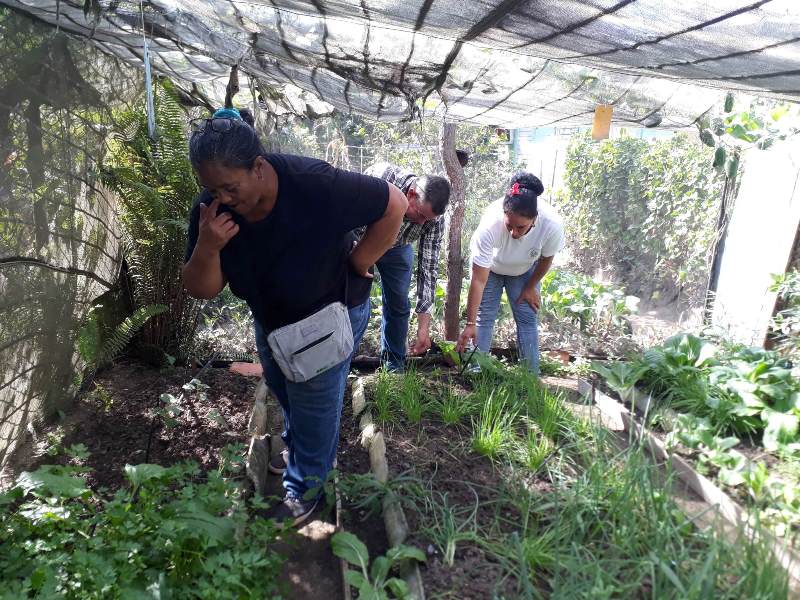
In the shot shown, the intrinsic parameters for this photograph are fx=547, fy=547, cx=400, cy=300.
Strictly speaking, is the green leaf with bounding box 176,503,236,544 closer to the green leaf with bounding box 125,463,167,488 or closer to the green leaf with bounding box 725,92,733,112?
the green leaf with bounding box 125,463,167,488

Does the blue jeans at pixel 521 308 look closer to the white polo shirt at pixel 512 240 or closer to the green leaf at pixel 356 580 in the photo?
the white polo shirt at pixel 512 240

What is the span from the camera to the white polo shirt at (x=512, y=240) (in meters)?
4.07

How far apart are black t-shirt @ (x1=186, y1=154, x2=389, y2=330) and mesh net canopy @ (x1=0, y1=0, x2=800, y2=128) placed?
1.10 metres

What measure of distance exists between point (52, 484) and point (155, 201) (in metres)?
2.42

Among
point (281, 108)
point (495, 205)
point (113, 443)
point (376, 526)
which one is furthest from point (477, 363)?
point (281, 108)

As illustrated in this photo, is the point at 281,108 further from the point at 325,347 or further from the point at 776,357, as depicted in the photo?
the point at 776,357

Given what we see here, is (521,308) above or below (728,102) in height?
below

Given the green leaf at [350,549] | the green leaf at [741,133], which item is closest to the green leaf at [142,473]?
the green leaf at [350,549]

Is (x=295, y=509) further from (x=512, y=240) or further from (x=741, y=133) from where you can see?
(x=741, y=133)

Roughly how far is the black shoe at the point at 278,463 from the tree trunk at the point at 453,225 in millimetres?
2661

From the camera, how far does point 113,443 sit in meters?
3.25

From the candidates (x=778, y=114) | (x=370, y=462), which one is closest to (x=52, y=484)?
(x=370, y=462)

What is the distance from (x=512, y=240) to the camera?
412 centimetres

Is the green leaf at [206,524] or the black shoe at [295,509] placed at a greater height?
the green leaf at [206,524]
